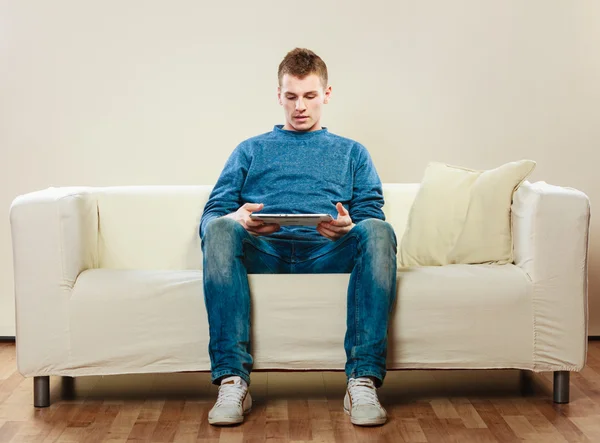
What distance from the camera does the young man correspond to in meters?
2.53

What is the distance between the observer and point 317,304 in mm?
2666

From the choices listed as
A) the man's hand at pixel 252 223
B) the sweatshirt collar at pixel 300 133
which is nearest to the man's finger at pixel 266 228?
the man's hand at pixel 252 223

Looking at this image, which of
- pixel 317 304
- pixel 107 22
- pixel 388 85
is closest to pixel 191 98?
pixel 107 22

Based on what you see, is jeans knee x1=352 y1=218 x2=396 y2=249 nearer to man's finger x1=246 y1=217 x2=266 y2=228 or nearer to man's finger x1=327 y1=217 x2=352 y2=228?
man's finger x1=327 y1=217 x2=352 y2=228

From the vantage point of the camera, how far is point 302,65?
293cm

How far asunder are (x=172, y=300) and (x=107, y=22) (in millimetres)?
1534

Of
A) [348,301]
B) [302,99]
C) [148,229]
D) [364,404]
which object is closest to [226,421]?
[364,404]

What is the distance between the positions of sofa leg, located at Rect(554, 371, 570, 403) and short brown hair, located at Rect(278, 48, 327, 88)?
1.21 m

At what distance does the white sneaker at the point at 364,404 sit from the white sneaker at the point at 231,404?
30 cm

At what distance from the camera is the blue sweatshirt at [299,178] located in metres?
2.90

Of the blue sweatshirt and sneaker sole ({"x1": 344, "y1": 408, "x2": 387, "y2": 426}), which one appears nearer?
sneaker sole ({"x1": 344, "y1": 408, "x2": 387, "y2": 426})

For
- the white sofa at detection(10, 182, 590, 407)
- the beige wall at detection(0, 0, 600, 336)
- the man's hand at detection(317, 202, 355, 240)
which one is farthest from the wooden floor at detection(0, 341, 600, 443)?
the beige wall at detection(0, 0, 600, 336)

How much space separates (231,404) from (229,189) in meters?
0.78

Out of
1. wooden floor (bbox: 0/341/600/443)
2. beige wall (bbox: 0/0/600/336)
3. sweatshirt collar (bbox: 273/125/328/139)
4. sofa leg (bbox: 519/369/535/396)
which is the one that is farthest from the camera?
beige wall (bbox: 0/0/600/336)
